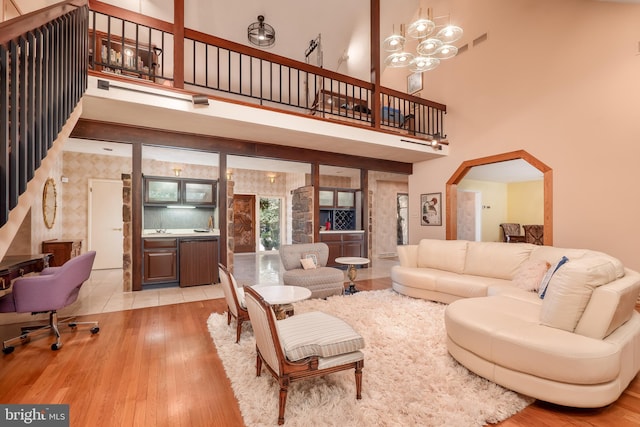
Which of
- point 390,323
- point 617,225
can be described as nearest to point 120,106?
point 390,323

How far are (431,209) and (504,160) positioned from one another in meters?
1.89

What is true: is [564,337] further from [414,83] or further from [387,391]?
[414,83]

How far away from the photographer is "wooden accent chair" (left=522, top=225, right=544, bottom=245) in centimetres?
795

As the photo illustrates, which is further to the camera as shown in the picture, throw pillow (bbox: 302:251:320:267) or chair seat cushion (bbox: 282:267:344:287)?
throw pillow (bbox: 302:251:320:267)

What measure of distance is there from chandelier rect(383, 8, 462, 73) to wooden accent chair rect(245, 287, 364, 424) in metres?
3.89

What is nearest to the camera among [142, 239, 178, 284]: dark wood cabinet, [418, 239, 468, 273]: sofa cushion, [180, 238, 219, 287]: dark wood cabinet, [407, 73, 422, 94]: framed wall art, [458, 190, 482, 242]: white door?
[418, 239, 468, 273]: sofa cushion

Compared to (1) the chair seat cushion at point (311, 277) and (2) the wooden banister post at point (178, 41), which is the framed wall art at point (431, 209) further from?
(2) the wooden banister post at point (178, 41)

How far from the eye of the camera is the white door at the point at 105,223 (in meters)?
6.43

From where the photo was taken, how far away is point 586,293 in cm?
191

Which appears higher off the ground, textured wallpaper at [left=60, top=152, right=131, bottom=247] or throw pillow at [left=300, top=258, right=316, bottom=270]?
textured wallpaper at [left=60, top=152, right=131, bottom=247]

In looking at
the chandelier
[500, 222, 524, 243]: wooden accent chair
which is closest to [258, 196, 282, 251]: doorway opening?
the chandelier

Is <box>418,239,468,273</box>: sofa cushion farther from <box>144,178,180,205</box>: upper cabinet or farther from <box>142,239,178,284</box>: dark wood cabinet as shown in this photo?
<box>144,178,180,205</box>: upper cabinet

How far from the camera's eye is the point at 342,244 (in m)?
6.80

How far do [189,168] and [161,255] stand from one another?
158 inches
